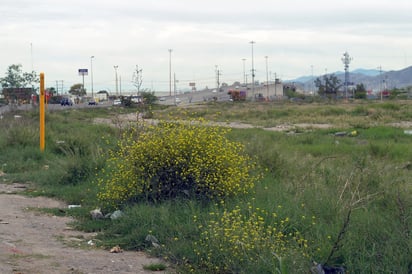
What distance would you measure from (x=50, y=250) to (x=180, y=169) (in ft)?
7.27

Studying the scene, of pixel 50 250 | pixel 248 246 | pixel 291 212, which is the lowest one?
pixel 50 250

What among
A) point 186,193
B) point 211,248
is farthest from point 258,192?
point 211,248

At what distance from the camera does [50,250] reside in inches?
A: 322

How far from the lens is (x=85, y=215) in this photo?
1027 centimetres

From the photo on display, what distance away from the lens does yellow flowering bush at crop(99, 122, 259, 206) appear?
925 cm

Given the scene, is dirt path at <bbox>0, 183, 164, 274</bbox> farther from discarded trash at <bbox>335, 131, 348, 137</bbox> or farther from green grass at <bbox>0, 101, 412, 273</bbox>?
discarded trash at <bbox>335, 131, 348, 137</bbox>

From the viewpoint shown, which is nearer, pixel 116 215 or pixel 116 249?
pixel 116 249

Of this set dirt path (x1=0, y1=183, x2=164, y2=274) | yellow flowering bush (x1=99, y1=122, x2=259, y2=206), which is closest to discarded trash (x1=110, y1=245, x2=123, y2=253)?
dirt path (x1=0, y1=183, x2=164, y2=274)

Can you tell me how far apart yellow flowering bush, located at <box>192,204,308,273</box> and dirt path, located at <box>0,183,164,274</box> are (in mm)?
838

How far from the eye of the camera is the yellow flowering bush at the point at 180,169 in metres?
9.25

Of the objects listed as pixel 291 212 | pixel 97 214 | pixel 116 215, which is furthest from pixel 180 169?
pixel 291 212

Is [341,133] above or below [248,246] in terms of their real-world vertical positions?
above

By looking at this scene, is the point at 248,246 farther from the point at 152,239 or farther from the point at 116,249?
the point at 116,249

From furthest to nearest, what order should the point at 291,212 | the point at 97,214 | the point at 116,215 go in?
the point at 97,214, the point at 116,215, the point at 291,212
